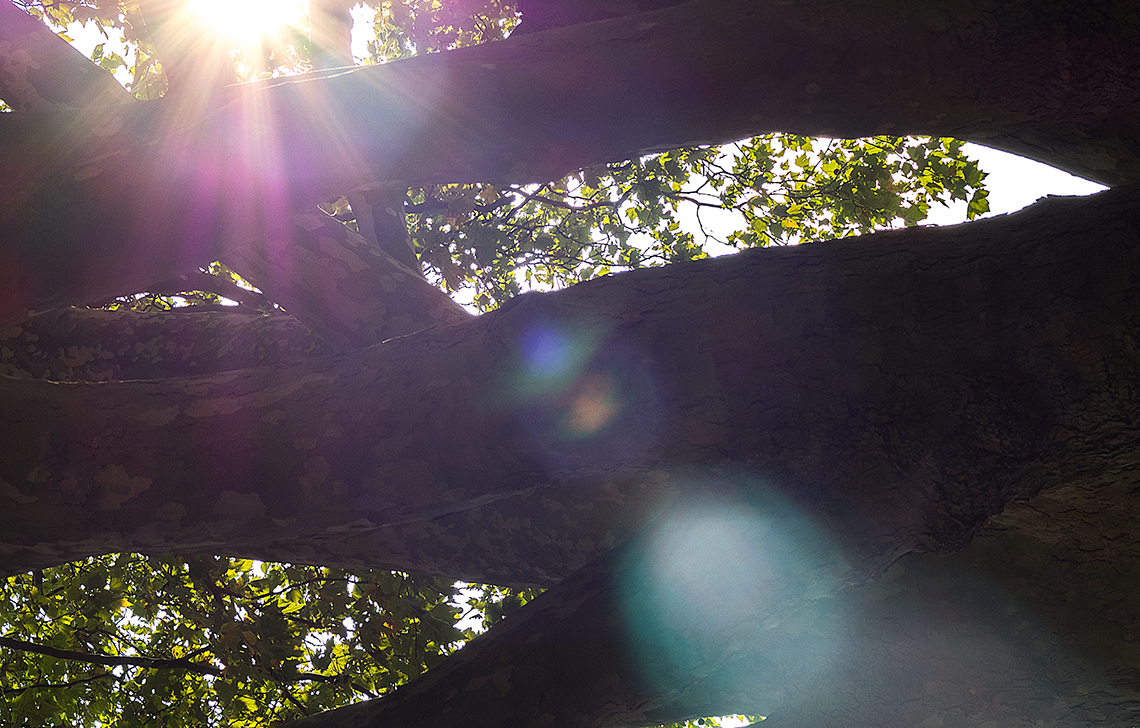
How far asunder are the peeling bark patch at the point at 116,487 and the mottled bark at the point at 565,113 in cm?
50

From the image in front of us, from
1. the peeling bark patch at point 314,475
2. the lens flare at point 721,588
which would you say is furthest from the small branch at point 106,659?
the lens flare at point 721,588

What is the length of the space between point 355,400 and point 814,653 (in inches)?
64.2

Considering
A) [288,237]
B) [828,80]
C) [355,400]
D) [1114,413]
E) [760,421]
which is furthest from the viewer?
[288,237]

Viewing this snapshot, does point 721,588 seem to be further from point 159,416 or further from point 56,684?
point 56,684

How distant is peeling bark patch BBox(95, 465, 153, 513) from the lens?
6.52ft

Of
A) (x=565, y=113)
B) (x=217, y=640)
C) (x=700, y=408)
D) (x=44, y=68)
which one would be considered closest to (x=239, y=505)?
(x=700, y=408)

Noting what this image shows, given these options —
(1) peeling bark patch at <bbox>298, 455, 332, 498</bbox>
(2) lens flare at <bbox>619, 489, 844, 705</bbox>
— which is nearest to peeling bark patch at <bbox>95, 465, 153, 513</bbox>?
(1) peeling bark patch at <bbox>298, 455, 332, 498</bbox>

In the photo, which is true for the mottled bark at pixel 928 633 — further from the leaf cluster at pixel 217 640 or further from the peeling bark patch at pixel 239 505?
the leaf cluster at pixel 217 640

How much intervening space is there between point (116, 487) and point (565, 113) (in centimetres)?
163

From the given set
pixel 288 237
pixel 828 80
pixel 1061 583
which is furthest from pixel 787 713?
pixel 288 237

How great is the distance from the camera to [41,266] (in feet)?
6.38

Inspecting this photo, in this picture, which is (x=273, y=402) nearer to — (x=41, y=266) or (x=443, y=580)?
(x=41, y=266)

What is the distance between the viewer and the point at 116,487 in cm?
199

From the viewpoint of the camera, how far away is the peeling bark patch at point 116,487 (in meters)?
1.99
